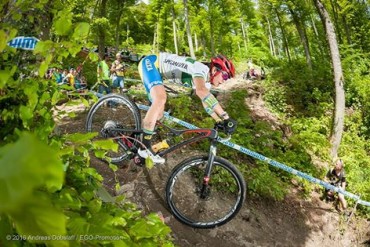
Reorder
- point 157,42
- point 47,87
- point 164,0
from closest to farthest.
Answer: point 47,87 → point 164,0 → point 157,42

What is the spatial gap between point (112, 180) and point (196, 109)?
20.8 feet

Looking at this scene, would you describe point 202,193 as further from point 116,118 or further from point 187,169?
point 116,118

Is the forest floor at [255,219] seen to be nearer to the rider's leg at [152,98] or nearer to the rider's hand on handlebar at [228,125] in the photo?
the rider's leg at [152,98]

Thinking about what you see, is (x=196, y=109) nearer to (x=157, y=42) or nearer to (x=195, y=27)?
(x=157, y=42)

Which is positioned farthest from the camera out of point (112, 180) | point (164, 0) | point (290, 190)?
point (164, 0)

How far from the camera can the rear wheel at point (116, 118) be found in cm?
572

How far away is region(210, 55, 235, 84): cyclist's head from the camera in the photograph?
5172 millimetres

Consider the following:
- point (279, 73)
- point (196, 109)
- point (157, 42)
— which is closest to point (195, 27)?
point (157, 42)

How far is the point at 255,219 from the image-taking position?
24.5 ft

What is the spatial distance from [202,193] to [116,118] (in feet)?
7.81

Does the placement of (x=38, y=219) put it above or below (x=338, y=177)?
above

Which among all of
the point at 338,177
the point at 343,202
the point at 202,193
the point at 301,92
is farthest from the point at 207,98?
the point at 301,92

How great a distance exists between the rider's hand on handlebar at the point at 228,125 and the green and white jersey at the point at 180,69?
75 cm

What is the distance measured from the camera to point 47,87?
189cm
